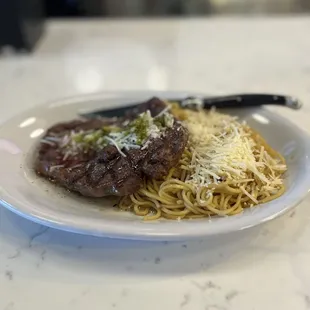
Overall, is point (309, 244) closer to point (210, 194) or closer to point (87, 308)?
point (210, 194)

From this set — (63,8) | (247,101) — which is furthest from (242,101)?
(63,8)

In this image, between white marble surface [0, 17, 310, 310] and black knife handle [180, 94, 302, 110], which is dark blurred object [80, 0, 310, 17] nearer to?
white marble surface [0, 17, 310, 310]

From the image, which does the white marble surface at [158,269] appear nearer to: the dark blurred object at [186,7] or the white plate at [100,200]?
the white plate at [100,200]

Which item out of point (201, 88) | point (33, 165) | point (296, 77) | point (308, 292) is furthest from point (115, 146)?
point (296, 77)

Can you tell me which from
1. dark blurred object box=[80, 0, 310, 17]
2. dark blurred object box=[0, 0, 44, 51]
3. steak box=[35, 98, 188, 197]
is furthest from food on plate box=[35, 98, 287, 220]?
dark blurred object box=[80, 0, 310, 17]

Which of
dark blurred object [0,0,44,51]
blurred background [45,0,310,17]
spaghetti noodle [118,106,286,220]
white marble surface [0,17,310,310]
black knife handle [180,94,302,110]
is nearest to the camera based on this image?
white marble surface [0,17,310,310]

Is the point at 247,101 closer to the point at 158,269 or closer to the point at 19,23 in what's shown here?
the point at 158,269

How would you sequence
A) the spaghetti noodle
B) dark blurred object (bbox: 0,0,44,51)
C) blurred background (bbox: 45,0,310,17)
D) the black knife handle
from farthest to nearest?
blurred background (bbox: 45,0,310,17) → dark blurred object (bbox: 0,0,44,51) → the black knife handle → the spaghetti noodle
